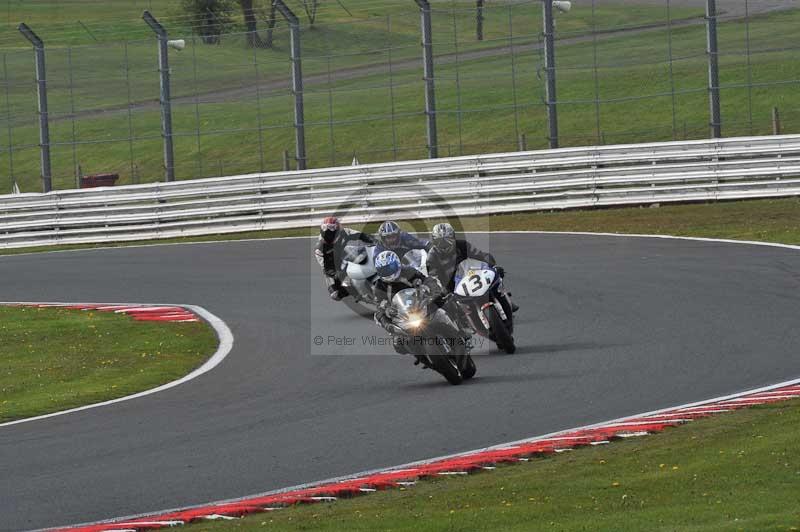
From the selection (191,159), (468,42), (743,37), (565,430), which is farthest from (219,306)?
(191,159)

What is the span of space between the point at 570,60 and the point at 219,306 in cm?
1826

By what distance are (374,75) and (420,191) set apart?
8.30 metres

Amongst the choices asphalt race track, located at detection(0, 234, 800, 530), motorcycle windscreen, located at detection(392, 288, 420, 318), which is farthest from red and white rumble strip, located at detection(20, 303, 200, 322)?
motorcycle windscreen, located at detection(392, 288, 420, 318)

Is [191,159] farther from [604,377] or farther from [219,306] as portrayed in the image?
[604,377]

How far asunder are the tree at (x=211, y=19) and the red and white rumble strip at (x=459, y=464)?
22.0 meters

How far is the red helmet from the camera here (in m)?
17.1

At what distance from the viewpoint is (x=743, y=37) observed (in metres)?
32.5

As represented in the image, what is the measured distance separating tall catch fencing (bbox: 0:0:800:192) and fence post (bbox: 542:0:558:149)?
42 mm

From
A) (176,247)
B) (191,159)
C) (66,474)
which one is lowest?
(66,474)

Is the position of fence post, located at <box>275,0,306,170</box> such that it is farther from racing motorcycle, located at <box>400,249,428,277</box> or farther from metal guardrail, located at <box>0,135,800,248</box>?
racing motorcycle, located at <box>400,249,428,277</box>

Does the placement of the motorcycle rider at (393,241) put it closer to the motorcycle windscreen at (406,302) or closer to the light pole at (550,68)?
the motorcycle windscreen at (406,302)

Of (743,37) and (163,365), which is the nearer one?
(163,365)

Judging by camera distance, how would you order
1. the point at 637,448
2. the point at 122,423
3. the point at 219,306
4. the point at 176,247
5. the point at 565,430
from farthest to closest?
the point at 176,247, the point at 219,306, the point at 122,423, the point at 565,430, the point at 637,448

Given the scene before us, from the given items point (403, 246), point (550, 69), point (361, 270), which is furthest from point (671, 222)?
point (403, 246)
